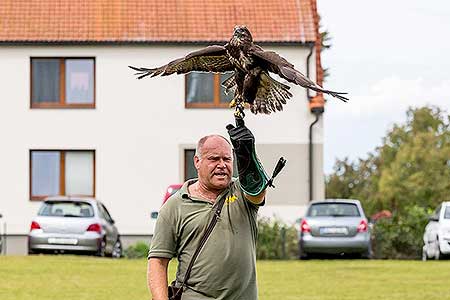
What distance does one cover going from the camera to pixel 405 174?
82.2 meters

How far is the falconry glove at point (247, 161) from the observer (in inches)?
283

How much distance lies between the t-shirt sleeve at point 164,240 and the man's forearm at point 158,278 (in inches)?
2.1

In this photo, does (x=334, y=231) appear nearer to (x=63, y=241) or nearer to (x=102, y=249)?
(x=102, y=249)

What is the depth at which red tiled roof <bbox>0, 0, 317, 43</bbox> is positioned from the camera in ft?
123

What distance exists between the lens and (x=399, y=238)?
33.8 metres

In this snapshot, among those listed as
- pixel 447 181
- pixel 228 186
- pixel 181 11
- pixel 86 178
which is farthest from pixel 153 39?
pixel 447 181

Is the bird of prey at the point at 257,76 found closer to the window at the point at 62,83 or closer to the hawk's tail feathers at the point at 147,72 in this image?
the hawk's tail feathers at the point at 147,72

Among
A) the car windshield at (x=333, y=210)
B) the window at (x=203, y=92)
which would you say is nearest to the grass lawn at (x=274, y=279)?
the car windshield at (x=333, y=210)

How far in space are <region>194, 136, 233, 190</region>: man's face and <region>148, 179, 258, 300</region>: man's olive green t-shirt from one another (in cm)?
11

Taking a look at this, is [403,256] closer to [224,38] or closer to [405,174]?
[224,38]

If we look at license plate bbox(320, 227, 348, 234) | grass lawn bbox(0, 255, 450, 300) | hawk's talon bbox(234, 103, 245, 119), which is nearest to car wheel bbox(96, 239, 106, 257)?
grass lawn bbox(0, 255, 450, 300)

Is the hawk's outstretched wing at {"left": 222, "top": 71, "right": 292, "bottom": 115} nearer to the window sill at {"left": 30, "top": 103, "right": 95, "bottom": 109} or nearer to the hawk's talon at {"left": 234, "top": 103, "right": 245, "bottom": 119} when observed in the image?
the hawk's talon at {"left": 234, "top": 103, "right": 245, "bottom": 119}

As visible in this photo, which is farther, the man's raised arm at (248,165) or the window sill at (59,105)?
the window sill at (59,105)

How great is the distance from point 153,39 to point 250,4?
3.61m
